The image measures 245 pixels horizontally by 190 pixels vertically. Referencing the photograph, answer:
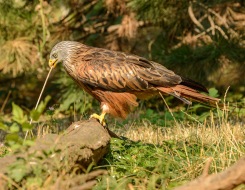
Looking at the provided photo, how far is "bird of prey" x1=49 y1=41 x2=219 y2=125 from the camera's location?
3.20 metres

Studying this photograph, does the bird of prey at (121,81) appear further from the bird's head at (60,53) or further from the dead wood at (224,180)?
the dead wood at (224,180)

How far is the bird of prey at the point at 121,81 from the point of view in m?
3.20

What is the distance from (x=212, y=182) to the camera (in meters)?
1.54

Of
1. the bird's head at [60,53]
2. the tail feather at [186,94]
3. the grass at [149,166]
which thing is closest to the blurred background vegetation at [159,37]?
the bird's head at [60,53]

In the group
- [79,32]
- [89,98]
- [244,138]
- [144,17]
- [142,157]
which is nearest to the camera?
[142,157]

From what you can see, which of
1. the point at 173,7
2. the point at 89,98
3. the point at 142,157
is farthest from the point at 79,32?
the point at 142,157

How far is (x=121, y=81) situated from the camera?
3.24m

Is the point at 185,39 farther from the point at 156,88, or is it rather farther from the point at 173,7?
the point at 156,88

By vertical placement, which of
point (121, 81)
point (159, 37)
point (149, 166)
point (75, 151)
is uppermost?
point (159, 37)

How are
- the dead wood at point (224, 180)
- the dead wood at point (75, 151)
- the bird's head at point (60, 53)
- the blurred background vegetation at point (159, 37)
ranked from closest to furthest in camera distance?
the dead wood at point (224, 180) → the dead wood at point (75, 151) → the bird's head at point (60, 53) → the blurred background vegetation at point (159, 37)

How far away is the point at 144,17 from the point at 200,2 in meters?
0.95

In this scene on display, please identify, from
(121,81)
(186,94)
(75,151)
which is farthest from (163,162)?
(121,81)

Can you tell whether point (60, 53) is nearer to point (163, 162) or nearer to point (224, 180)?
point (163, 162)

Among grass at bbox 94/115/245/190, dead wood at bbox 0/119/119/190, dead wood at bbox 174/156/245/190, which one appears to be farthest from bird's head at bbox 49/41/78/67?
dead wood at bbox 174/156/245/190
